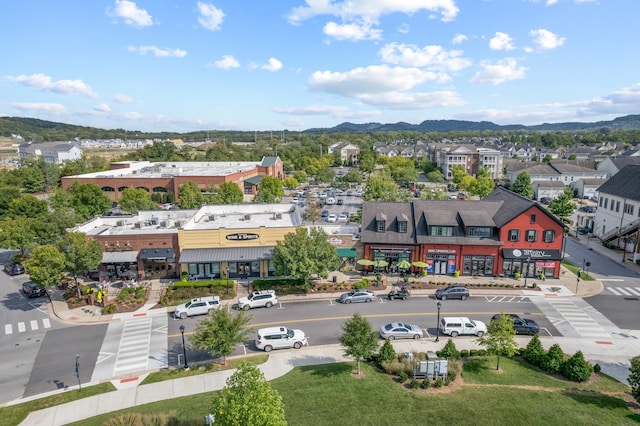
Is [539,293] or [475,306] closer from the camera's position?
[475,306]

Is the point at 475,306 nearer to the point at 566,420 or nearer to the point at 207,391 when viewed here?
the point at 566,420

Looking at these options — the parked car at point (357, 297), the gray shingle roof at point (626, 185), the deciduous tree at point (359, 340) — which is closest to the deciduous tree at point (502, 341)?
the deciduous tree at point (359, 340)

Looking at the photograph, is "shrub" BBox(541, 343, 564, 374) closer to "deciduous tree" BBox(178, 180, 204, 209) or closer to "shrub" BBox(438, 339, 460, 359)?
"shrub" BBox(438, 339, 460, 359)

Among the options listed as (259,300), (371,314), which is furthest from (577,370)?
(259,300)

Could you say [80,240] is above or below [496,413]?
above

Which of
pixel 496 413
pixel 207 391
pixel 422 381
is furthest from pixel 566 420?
pixel 207 391

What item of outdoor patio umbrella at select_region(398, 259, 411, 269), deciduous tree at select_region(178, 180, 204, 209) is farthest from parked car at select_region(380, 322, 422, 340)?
deciduous tree at select_region(178, 180, 204, 209)
